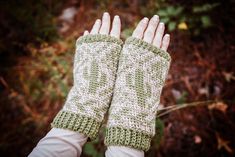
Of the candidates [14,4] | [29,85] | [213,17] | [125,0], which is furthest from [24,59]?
[213,17]

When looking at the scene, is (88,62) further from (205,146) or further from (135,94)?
(205,146)

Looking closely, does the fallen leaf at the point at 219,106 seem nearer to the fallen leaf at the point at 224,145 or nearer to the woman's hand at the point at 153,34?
the fallen leaf at the point at 224,145

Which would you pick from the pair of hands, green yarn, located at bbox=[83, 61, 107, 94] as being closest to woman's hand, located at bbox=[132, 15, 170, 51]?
the pair of hands

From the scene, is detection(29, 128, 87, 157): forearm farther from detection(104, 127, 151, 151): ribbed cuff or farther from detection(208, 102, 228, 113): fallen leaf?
detection(208, 102, 228, 113): fallen leaf

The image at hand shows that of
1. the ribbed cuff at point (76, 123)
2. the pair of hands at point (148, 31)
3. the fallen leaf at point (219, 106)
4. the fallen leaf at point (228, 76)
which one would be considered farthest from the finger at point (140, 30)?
the fallen leaf at point (228, 76)

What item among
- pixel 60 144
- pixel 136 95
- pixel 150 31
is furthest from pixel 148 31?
pixel 60 144

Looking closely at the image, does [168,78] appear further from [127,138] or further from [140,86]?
[127,138]
